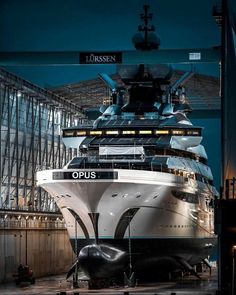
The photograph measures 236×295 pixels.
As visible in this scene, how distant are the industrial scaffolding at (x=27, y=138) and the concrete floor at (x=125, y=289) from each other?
8.52 metres

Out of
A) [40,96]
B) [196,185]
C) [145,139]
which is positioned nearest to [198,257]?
[196,185]

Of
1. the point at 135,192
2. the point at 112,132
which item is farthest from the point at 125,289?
the point at 112,132

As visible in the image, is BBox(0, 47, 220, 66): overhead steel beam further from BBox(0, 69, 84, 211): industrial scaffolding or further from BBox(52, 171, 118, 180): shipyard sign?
BBox(52, 171, 118, 180): shipyard sign

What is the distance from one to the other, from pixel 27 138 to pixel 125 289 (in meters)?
Answer: 21.7

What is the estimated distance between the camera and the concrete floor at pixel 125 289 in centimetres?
3865

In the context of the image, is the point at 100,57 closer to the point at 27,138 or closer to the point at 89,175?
the point at 89,175

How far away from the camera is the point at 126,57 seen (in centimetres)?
4688

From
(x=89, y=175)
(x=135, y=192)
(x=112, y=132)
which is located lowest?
(x=135, y=192)

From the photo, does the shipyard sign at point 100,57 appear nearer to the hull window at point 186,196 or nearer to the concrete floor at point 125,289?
the hull window at point 186,196

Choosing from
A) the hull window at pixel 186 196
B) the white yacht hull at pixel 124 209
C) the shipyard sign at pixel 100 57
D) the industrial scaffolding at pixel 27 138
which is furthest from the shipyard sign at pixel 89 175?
the industrial scaffolding at pixel 27 138

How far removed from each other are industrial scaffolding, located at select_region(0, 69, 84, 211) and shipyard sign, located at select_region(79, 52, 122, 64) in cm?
737

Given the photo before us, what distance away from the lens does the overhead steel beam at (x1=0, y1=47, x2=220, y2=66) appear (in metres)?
47.0

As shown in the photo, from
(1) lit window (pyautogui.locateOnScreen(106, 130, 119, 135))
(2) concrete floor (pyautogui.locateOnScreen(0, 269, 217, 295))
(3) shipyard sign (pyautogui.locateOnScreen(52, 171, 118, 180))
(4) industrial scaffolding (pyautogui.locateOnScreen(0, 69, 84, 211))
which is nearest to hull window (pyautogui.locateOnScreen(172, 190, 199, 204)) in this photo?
(2) concrete floor (pyautogui.locateOnScreen(0, 269, 217, 295))

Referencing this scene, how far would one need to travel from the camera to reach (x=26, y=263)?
167 ft
